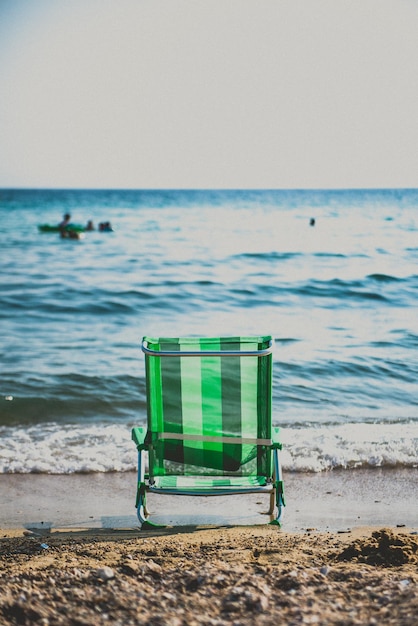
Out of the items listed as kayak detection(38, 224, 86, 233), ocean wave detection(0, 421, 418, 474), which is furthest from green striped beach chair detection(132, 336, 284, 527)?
kayak detection(38, 224, 86, 233)

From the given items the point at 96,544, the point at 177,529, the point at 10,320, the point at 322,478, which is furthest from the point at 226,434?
the point at 10,320

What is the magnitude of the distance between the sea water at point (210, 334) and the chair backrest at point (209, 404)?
1.23 meters

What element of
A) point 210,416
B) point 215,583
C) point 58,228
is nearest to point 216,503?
point 210,416

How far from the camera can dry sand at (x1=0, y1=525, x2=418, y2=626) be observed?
2.36 meters

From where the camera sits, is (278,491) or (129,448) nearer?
(278,491)

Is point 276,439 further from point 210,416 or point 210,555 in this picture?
point 210,555

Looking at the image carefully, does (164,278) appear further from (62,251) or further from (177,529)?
(177,529)

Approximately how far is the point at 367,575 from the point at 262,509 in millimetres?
1672

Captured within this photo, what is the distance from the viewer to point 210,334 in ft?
34.2

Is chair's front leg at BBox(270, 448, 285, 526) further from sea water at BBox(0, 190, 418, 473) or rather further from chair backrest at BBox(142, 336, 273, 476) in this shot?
sea water at BBox(0, 190, 418, 473)

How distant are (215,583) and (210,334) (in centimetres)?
787

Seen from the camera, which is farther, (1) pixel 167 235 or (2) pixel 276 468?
(1) pixel 167 235

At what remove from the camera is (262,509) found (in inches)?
170

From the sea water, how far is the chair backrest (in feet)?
4.02
